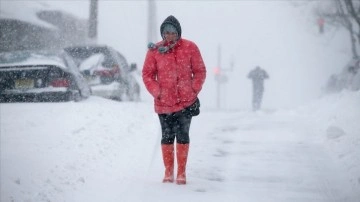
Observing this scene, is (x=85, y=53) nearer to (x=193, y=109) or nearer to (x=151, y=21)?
(x=193, y=109)

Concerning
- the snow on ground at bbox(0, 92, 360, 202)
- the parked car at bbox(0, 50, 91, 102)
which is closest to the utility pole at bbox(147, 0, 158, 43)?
the snow on ground at bbox(0, 92, 360, 202)

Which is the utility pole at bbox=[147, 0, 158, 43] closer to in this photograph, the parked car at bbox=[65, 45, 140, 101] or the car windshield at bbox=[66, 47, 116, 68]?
the parked car at bbox=[65, 45, 140, 101]

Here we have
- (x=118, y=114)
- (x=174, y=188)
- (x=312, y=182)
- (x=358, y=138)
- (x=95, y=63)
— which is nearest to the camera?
(x=174, y=188)

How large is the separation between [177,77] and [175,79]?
0.03 metres

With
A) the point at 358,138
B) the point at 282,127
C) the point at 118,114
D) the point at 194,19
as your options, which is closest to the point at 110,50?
the point at 118,114

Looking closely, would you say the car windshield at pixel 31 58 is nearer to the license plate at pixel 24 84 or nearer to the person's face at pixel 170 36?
the license plate at pixel 24 84

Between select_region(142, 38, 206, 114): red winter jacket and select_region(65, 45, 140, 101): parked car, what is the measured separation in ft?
18.4

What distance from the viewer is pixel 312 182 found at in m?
4.81

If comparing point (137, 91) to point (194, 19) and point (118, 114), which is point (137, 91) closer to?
point (118, 114)

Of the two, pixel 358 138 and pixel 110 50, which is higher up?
pixel 110 50

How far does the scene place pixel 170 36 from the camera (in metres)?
4.62

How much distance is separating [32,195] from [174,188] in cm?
147

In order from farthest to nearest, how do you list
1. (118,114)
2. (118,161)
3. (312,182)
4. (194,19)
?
(194,19) → (118,114) → (118,161) → (312,182)

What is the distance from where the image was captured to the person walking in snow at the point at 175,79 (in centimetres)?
461
